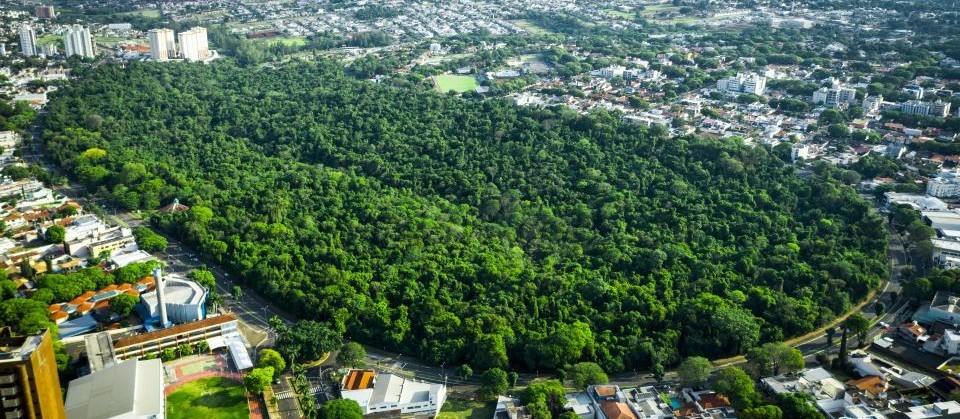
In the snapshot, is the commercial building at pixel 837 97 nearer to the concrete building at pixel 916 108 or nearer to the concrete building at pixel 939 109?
the concrete building at pixel 916 108

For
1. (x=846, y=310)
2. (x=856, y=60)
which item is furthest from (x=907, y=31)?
(x=846, y=310)

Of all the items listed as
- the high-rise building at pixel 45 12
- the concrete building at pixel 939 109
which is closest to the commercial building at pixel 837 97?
the concrete building at pixel 939 109

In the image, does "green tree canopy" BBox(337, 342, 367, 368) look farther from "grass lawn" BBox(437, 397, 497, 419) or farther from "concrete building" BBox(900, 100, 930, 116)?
"concrete building" BBox(900, 100, 930, 116)

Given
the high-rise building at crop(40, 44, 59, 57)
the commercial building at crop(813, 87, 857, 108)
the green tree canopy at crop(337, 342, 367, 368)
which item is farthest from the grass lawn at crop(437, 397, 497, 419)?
the high-rise building at crop(40, 44, 59, 57)

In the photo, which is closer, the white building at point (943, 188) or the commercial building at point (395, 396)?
the commercial building at point (395, 396)

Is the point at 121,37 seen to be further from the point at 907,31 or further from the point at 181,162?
the point at 907,31
